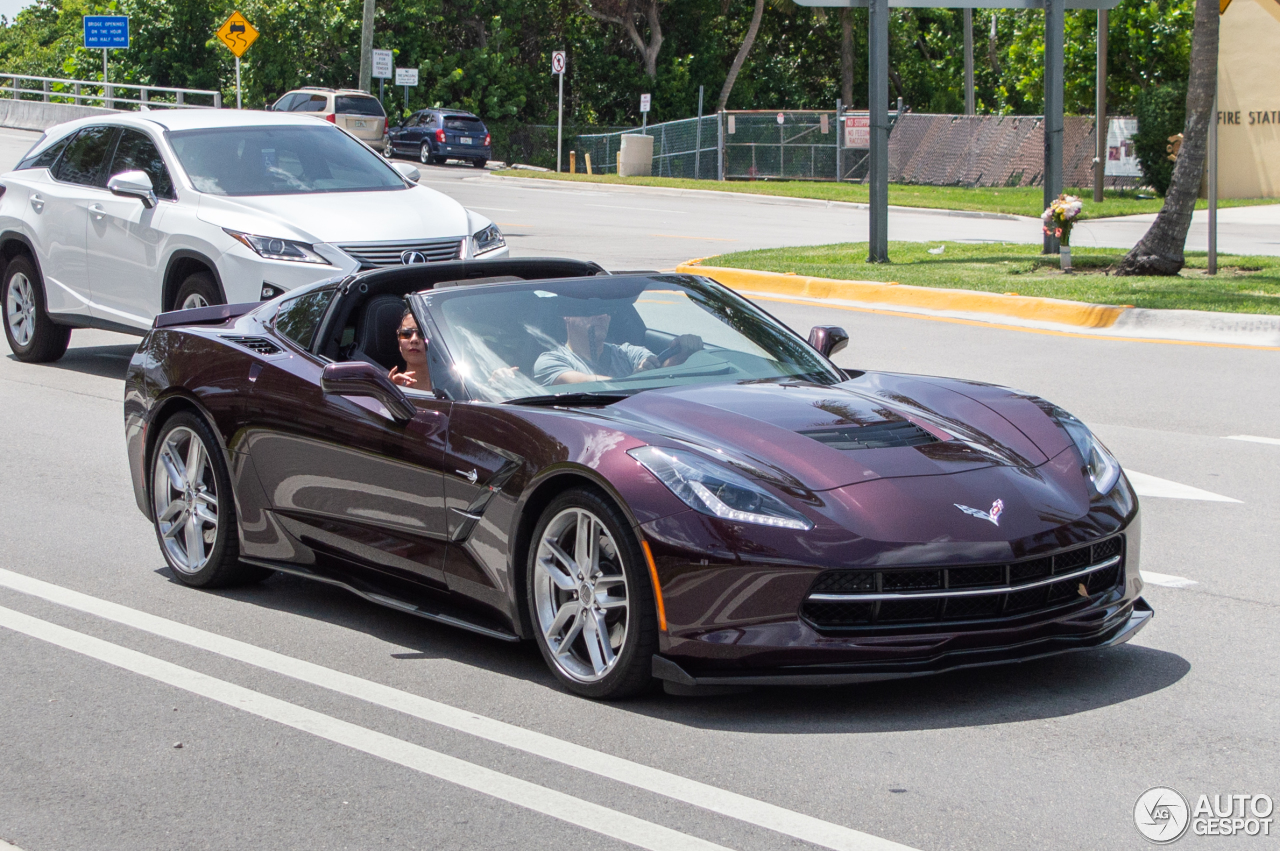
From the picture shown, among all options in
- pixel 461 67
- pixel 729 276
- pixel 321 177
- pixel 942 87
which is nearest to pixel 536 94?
pixel 461 67

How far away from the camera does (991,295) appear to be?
50.8 feet

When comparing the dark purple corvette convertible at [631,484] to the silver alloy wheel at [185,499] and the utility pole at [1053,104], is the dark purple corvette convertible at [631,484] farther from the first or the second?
the utility pole at [1053,104]

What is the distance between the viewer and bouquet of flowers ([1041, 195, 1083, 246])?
17250mm

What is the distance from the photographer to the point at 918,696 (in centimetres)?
481

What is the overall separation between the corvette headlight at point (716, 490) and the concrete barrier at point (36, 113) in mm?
42608

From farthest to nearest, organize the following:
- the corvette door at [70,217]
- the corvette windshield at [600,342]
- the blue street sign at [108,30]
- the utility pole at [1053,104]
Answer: the blue street sign at [108,30], the utility pole at [1053,104], the corvette door at [70,217], the corvette windshield at [600,342]

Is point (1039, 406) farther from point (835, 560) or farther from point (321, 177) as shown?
point (321, 177)

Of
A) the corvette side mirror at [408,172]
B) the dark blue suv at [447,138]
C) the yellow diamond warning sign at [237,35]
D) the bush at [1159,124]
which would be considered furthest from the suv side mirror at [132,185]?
the dark blue suv at [447,138]

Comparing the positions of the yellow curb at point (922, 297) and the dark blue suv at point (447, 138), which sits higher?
the dark blue suv at point (447, 138)

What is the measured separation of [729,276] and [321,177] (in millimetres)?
7027

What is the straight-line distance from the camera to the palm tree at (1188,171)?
52.9ft

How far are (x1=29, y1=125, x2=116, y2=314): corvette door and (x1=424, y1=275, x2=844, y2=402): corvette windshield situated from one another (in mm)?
7324

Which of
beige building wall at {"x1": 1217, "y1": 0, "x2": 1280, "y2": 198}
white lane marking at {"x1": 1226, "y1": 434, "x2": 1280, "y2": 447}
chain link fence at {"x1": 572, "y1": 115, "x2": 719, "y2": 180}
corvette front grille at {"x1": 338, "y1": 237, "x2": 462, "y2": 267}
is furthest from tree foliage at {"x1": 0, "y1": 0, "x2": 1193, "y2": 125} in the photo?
white lane marking at {"x1": 1226, "y1": 434, "x2": 1280, "y2": 447}

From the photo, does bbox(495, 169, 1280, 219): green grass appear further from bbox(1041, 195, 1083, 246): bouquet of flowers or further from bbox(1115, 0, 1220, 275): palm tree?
bbox(1115, 0, 1220, 275): palm tree
